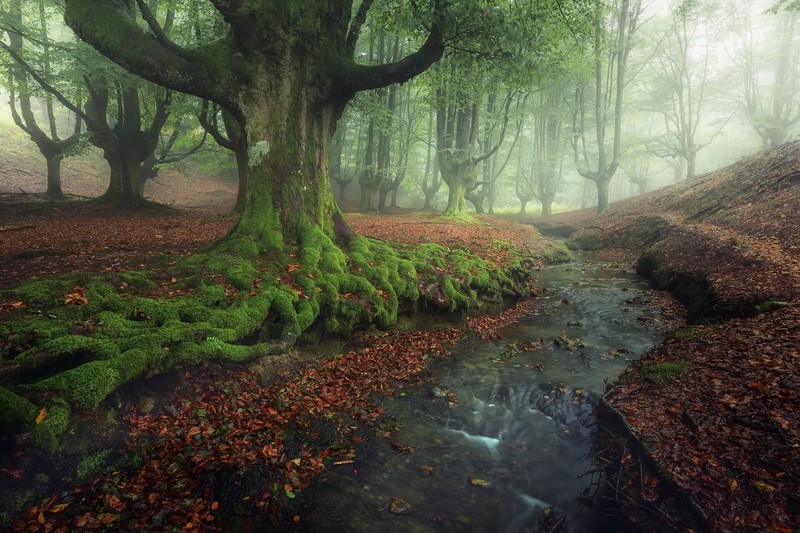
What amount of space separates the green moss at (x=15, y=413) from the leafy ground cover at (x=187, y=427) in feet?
0.05

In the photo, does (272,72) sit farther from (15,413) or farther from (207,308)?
(15,413)

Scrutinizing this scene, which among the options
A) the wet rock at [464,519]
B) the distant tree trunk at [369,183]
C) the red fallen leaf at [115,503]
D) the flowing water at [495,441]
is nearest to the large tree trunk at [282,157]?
the flowing water at [495,441]

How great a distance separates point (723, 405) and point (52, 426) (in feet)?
23.9

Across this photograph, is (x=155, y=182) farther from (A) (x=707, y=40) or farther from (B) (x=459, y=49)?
(A) (x=707, y=40)

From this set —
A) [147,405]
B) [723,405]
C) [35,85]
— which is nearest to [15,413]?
[147,405]

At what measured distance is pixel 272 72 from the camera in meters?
8.23

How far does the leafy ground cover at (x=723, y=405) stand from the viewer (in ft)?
12.0

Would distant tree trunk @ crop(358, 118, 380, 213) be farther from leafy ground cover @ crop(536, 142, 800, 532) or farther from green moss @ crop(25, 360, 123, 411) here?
green moss @ crop(25, 360, 123, 411)

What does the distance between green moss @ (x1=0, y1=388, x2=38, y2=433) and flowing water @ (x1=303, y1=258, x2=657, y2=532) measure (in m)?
2.76

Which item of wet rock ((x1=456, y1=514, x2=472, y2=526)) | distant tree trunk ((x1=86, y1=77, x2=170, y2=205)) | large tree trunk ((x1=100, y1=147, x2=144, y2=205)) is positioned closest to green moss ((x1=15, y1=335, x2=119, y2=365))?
wet rock ((x1=456, y1=514, x2=472, y2=526))

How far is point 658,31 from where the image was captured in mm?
35094

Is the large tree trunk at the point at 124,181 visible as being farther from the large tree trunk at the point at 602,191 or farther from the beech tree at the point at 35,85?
the large tree trunk at the point at 602,191

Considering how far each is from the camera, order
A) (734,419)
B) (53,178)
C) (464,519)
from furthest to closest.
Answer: (53,178) < (734,419) < (464,519)

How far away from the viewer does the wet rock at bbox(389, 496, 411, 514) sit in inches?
163
